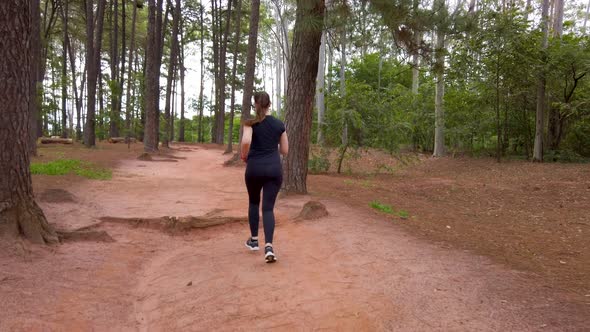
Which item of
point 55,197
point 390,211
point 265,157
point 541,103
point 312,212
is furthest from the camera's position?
point 541,103

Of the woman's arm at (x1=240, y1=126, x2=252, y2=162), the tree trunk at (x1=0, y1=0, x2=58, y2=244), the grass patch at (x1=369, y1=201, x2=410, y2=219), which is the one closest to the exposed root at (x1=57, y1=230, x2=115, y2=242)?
the tree trunk at (x1=0, y1=0, x2=58, y2=244)

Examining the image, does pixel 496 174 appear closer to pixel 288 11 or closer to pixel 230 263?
pixel 288 11

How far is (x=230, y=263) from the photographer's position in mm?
4340

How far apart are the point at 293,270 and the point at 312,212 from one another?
7.50ft

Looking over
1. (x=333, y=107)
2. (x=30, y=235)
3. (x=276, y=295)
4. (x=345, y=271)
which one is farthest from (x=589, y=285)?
(x=333, y=107)

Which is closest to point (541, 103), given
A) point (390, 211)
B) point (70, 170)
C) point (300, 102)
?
point (390, 211)

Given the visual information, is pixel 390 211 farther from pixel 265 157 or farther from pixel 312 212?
pixel 265 157

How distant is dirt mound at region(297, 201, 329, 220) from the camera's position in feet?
20.7

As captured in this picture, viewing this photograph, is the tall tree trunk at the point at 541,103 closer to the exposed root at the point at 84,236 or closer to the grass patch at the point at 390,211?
the grass patch at the point at 390,211

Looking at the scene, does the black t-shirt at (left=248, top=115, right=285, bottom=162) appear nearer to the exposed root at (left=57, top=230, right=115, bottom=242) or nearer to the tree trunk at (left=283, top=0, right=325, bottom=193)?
the exposed root at (left=57, top=230, right=115, bottom=242)

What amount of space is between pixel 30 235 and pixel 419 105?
65.5 feet

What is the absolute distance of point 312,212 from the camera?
6.35m

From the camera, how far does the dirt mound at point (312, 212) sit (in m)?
6.32

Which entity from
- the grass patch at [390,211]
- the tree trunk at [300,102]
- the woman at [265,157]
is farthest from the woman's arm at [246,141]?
the grass patch at [390,211]
